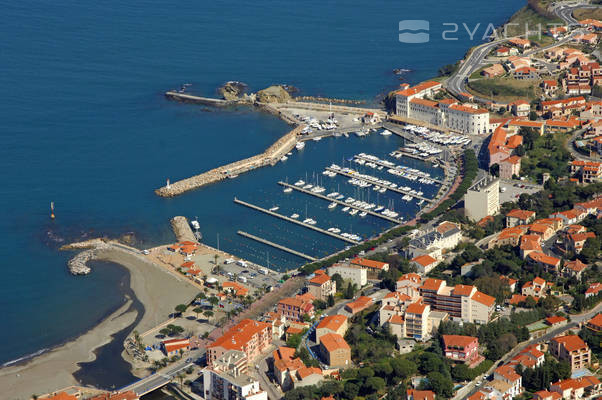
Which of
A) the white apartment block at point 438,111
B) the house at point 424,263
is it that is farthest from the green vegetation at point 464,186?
the house at point 424,263

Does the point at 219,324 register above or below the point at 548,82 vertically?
below

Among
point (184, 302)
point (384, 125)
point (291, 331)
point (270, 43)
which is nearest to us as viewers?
point (291, 331)

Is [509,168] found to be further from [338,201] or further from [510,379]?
[510,379]

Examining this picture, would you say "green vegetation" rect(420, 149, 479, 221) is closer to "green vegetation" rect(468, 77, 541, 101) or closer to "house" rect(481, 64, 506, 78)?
"green vegetation" rect(468, 77, 541, 101)

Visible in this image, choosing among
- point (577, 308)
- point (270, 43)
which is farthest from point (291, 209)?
point (270, 43)

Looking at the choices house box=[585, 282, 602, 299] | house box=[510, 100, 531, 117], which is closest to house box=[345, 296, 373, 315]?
house box=[585, 282, 602, 299]

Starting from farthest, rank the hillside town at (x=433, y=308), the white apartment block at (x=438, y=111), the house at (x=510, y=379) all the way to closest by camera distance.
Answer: the white apartment block at (x=438, y=111) → the hillside town at (x=433, y=308) → the house at (x=510, y=379)

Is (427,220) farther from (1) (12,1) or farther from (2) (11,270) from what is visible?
(1) (12,1)

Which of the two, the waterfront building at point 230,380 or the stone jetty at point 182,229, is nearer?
the waterfront building at point 230,380

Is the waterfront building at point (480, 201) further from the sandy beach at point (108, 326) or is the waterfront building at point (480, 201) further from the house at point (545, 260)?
the sandy beach at point (108, 326)
